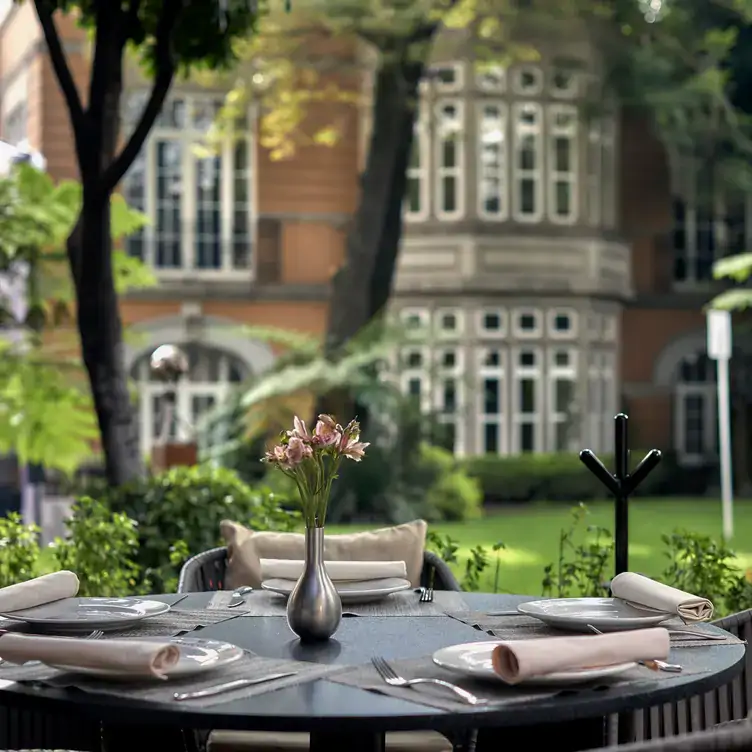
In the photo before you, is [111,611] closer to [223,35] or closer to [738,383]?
[223,35]

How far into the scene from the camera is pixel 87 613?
2.96 meters

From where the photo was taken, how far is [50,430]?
1061cm

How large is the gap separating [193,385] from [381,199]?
19.2 ft

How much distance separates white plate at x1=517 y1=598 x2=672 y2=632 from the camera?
9.07ft

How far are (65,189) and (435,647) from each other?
8.32 m

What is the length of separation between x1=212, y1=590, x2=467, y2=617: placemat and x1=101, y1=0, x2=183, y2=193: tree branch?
3585mm

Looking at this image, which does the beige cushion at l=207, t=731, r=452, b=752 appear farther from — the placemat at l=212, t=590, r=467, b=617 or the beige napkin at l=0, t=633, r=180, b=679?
the beige napkin at l=0, t=633, r=180, b=679

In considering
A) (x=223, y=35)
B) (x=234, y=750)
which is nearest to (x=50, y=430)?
(x=223, y=35)

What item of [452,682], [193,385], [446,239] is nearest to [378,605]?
[452,682]

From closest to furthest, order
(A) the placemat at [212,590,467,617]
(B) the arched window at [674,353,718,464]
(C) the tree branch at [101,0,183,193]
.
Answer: (A) the placemat at [212,590,467,617]
(C) the tree branch at [101,0,183,193]
(B) the arched window at [674,353,718,464]

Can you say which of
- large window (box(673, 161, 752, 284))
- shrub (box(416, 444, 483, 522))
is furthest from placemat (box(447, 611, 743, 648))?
large window (box(673, 161, 752, 284))

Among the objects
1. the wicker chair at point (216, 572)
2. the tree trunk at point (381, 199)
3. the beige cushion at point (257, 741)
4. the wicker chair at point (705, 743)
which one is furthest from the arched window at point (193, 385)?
the wicker chair at point (705, 743)

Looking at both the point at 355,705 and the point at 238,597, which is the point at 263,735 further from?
the point at 355,705

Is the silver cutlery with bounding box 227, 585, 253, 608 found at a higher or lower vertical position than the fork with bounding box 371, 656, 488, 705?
higher
